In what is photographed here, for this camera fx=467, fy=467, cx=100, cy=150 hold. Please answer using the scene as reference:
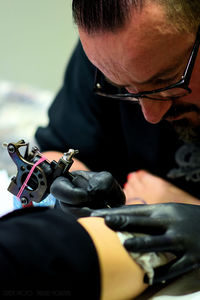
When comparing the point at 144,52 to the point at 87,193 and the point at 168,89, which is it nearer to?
the point at 168,89

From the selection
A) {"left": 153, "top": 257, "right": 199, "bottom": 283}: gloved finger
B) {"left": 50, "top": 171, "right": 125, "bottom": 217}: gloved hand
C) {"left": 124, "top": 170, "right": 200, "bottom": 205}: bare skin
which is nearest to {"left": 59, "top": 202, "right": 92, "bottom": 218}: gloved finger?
{"left": 50, "top": 171, "right": 125, "bottom": 217}: gloved hand

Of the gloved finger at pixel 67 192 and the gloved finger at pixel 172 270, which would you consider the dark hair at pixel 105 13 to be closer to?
the gloved finger at pixel 67 192

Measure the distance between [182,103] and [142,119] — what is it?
0.72 feet

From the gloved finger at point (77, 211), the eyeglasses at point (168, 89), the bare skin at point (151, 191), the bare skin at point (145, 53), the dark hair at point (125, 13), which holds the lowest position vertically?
the bare skin at point (151, 191)

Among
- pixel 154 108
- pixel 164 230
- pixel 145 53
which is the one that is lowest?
pixel 164 230

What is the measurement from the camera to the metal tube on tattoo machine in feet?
2.49

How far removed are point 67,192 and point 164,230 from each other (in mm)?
158

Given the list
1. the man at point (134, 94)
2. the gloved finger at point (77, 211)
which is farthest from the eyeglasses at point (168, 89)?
the gloved finger at point (77, 211)

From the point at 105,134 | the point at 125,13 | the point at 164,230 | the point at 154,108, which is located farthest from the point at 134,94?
the point at 105,134

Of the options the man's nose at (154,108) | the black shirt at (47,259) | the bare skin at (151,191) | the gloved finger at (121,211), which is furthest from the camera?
the bare skin at (151,191)

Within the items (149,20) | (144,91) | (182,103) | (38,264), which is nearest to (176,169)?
(182,103)

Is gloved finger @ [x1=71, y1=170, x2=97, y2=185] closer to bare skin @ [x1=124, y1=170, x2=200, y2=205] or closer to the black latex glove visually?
the black latex glove

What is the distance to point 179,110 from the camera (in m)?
0.92

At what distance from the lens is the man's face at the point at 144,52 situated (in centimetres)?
72
